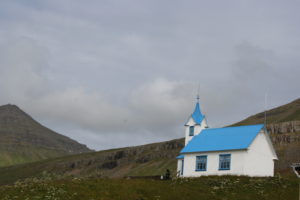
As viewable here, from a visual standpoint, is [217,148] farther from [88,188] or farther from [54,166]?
[54,166]

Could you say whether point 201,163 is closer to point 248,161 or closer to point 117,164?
point 248,161

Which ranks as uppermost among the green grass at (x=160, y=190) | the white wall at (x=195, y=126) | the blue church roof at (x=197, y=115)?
the blue church roof at (x=197, y=115)

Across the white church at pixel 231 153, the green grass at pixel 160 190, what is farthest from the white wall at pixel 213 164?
the green grass at pixel 160 190

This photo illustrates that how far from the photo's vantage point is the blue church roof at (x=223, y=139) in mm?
52719

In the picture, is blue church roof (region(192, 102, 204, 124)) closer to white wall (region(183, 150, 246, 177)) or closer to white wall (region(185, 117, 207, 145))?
white wall (region(185, 117, 207, 145))

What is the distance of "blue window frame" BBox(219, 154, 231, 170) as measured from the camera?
172 ft

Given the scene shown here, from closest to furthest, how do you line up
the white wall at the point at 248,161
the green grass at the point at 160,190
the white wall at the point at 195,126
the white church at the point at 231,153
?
the green grass at the point at 160,190, the white wall at the point at 248,161, the white church at the point at 231,153, the white wall at the point at 195,126

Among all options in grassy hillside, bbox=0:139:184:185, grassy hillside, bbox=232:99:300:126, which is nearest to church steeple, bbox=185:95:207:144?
grassy hillside, bbox=0:139:184:185

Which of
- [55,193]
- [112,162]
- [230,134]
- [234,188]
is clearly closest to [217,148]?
[230,134]

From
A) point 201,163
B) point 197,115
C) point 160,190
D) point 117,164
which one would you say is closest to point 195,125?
point 197,115

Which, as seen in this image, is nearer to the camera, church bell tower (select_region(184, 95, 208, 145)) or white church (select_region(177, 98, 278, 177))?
white church (select_region(177, 98, 278, 177))

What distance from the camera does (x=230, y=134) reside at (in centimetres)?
5538

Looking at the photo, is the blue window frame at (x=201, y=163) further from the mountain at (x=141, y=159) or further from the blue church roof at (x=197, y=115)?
the mountain at (x=141, y=159)

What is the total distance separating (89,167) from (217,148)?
125 meters
